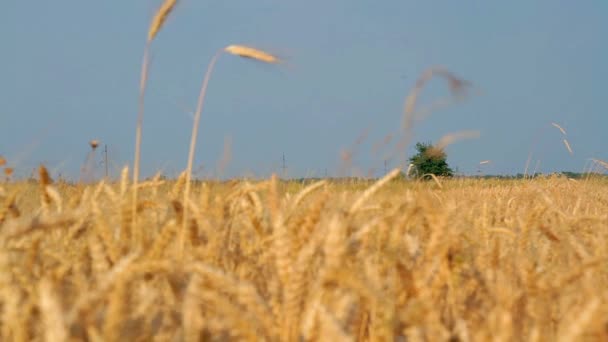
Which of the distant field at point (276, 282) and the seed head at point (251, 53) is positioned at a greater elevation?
the seed head at point (251, 53)

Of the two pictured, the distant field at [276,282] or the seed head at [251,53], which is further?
the seed head at [251,53]

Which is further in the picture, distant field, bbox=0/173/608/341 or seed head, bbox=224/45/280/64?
seed head, bbox=224/45/280/64

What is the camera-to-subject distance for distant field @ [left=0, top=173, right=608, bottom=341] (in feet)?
3.59

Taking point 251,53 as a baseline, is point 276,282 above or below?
below

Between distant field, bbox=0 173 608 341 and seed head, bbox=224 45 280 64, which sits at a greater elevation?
seed head, bbox=224 45 280 64

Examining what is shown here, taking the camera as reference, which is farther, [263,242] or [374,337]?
[263,242]

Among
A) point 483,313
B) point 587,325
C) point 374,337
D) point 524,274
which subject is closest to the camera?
point 587,325

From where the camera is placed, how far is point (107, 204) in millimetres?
2535

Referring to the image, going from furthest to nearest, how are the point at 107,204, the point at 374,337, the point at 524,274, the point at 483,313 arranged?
the point at 107,204 < the point at 524,274 < the point at 483,313 < the point at 374,337

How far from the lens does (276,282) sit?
4.64 feet

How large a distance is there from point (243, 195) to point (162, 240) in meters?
0.53

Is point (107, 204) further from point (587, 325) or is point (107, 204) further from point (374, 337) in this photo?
point (587, 325)

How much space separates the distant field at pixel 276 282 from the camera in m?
1.09

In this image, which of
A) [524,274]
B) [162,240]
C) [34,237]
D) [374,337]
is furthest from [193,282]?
[524,274]
